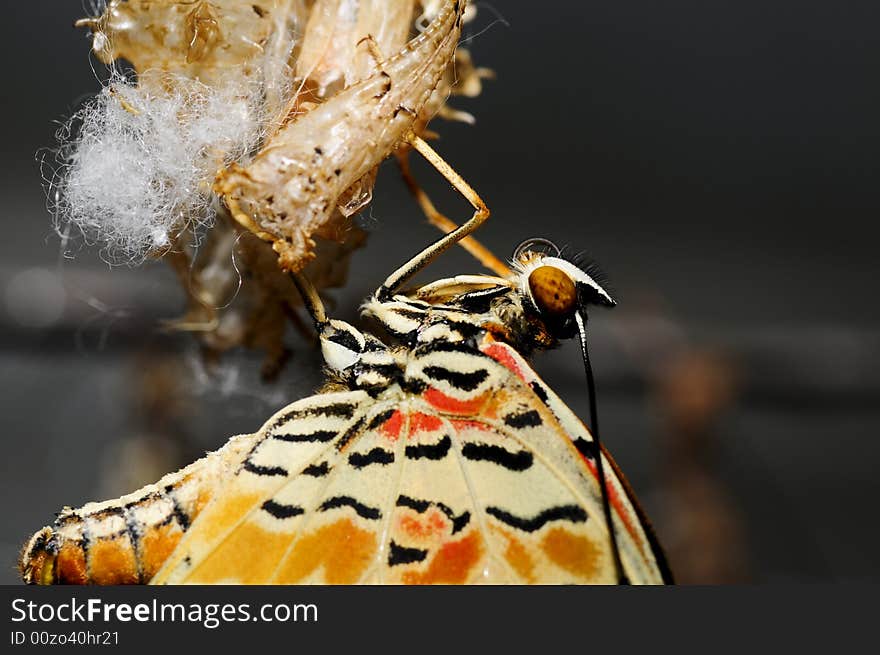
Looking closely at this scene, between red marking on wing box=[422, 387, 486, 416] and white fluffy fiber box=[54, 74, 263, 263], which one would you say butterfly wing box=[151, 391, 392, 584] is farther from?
white fluffy fiber box=[54, 74, 263, 263]

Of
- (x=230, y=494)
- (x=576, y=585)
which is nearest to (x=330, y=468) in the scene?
(x=230, y=494)

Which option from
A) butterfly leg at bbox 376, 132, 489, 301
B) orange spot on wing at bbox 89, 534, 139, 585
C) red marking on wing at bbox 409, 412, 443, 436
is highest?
butterfly leg at bbox 376, 132, 489, 301

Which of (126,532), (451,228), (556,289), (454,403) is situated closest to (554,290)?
(556,289)

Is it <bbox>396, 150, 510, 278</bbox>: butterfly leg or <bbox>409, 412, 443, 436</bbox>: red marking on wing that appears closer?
<bbox>409, 412, 443, 436</bbox>: red marking on wing

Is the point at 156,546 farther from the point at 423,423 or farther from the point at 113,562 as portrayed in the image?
the point at 423,423

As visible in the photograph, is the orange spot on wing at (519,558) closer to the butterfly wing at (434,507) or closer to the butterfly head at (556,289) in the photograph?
the butterfly wing at (434,507)

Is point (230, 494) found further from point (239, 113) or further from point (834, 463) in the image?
point (834, 463)

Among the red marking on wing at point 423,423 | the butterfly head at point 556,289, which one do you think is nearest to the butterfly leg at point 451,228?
the butterfly head at point 556,289

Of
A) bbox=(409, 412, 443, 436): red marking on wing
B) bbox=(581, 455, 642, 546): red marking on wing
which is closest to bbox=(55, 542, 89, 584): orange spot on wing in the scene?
bbox=(409, 412, 443, 436): red marking on wing

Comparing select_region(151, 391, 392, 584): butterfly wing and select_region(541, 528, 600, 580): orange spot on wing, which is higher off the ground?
select_region(151, 391, 392, 584): butterfly wing
